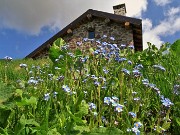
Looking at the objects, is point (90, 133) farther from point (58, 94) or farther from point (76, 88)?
point (76, 88)

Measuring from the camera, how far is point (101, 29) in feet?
74.4

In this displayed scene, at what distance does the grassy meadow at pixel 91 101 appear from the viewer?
8.41 ft

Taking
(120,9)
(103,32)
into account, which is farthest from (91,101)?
(120,9)

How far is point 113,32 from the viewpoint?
2209 cm

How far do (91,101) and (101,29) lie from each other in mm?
19473

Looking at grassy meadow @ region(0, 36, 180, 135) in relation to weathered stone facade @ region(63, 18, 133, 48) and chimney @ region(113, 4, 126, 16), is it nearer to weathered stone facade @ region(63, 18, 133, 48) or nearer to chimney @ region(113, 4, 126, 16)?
weathered stone facade @ region(63, 18, 133, 48)

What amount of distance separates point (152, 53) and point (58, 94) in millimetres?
2769

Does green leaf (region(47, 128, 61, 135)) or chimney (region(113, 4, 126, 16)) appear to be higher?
chimney (region(113, 4, 126, 16))

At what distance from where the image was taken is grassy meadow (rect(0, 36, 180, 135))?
256 centimetres

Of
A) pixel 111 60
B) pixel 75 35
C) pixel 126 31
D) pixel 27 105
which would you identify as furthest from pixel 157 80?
pixel 75 35

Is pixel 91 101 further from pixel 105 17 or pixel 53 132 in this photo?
pixel 105 17

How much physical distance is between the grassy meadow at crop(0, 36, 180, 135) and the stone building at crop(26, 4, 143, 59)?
1654 centimetres

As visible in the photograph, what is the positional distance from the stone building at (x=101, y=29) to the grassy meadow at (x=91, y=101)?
16.5 m

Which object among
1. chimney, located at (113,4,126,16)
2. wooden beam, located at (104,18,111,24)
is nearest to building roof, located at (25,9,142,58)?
wooden beam, located at (104,18,111,24)
